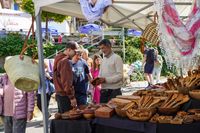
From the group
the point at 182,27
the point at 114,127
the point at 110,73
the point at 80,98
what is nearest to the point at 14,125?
the point at 80,98

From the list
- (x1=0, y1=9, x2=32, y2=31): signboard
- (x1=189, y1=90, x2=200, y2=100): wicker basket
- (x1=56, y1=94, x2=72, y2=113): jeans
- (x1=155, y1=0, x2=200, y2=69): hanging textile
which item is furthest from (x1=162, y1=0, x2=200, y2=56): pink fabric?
(x1=0, y1=9, x2=32, y2=31): signboard

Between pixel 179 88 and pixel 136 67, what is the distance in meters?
11.7

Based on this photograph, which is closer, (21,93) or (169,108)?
(169,108)

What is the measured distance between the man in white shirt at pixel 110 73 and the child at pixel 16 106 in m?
1.14

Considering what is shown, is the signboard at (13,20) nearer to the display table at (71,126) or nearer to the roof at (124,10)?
the roof at (124,10)

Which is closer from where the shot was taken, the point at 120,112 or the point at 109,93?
the point at 120,112

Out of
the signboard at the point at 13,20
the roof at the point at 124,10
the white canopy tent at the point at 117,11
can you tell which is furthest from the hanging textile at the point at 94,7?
the signboard at the point at 13,20

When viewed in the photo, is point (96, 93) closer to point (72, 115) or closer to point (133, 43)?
point (72, 115)

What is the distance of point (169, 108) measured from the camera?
3516mm

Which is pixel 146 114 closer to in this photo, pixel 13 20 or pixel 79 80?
pixel 79 80

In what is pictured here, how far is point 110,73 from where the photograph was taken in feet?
17.4

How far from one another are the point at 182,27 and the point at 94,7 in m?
0.94

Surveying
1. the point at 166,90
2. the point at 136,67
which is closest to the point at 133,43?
the point at 136,67

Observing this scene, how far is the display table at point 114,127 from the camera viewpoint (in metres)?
3.31
